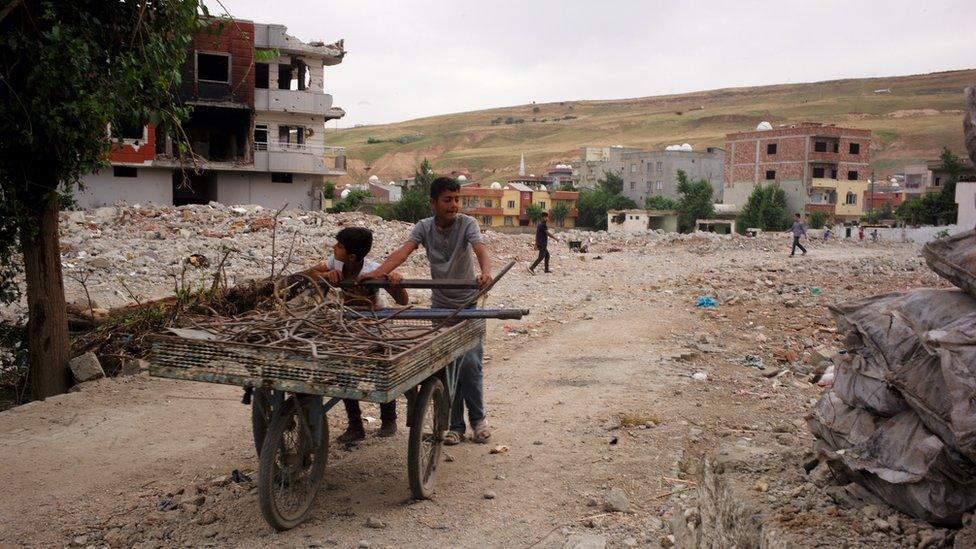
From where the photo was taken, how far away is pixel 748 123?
147750mm

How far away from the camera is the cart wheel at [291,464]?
4.06 metres

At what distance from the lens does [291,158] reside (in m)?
37.6

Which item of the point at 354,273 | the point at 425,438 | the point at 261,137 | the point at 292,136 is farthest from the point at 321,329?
the point at 292,136

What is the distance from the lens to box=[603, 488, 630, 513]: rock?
15.2 feet

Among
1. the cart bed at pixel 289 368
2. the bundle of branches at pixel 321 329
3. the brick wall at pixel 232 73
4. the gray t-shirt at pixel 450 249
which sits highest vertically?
the brick wall at pixel 232 73

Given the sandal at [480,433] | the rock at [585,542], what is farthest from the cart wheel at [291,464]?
the sandal at [480,433]

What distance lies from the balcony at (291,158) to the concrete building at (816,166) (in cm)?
4254

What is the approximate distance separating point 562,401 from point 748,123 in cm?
15049

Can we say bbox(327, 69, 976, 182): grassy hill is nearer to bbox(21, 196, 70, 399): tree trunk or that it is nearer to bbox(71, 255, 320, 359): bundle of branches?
bbox(71, 255, 320, 359): bundle of branches

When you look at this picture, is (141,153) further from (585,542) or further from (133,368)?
(585,542)

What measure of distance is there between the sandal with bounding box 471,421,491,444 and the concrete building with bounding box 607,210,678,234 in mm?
51428

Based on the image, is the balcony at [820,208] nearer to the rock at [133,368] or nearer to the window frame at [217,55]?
the window frame at [217,55]

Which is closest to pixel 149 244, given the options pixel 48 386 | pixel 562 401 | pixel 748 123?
pixel 48 386

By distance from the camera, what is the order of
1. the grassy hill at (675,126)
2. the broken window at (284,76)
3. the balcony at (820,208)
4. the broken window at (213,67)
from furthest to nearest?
the grassy hill at (675,126)
the balcony at (820,208)
the broken window at (284,76)
the broken window at (213,67)
